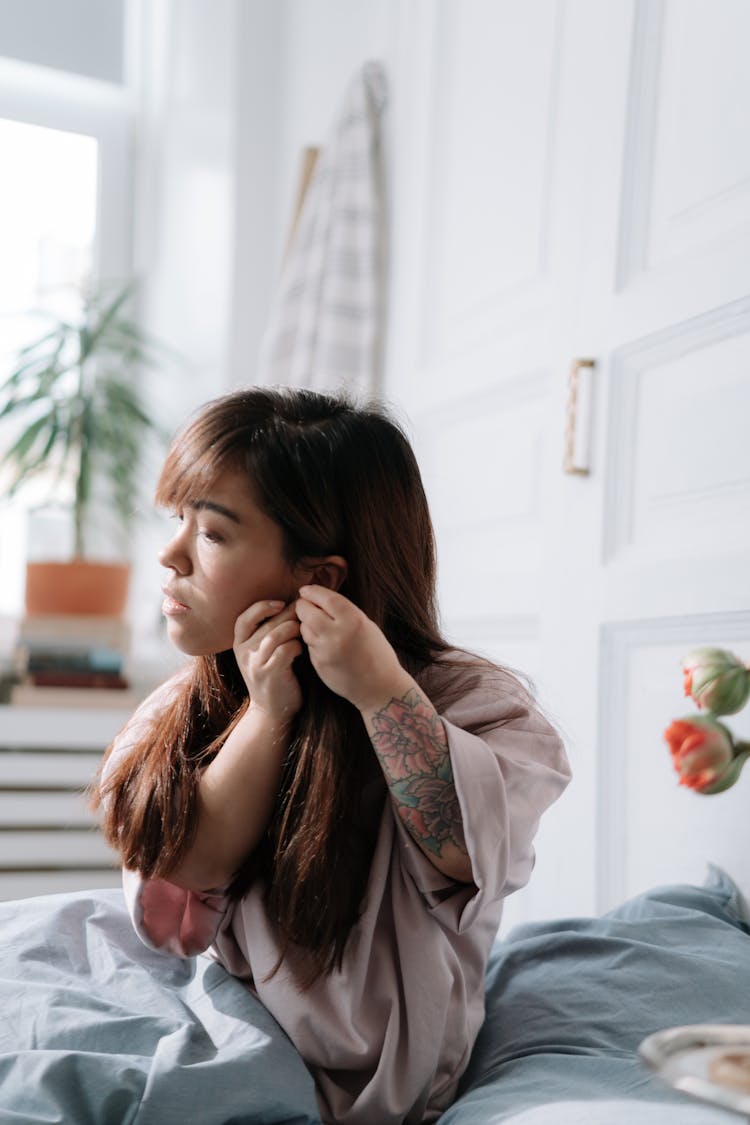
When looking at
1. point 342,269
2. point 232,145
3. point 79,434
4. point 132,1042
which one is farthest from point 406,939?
point 232,145

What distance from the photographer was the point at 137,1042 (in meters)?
0.94

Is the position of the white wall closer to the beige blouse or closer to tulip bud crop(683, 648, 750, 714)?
the beige blouse

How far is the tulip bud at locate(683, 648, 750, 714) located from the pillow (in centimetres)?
34

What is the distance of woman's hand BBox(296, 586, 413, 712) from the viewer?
0.90 meters

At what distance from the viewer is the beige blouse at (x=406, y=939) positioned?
95cm

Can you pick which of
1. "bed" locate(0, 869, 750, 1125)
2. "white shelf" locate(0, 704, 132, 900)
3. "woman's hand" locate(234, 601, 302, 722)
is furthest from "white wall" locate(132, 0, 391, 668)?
"woman's hand" locate(234, 601, 302, 722)

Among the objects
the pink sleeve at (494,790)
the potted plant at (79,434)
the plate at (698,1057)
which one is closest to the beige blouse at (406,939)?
the pink sleeve at (494,790)

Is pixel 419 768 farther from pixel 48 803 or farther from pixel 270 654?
pixel 48 803

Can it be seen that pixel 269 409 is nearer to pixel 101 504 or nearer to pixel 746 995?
pixel 746 995

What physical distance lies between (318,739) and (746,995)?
0.48 meters

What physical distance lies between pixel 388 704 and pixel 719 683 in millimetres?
325

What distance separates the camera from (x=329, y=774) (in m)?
0.96

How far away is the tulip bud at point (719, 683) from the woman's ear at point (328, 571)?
1.33 ft

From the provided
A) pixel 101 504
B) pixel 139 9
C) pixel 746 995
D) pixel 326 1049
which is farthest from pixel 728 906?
pixel 139 9
